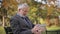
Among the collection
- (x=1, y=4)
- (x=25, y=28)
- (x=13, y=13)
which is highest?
(x=1, y=4)

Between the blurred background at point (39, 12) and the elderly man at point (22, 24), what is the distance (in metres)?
0.06

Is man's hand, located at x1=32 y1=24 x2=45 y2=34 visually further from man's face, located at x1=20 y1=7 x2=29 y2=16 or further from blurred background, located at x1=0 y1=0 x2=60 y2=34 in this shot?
man's face, located at x1=20 y1=7 x2=29 y2=16

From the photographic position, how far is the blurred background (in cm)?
219

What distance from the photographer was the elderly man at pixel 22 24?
84.4 inches

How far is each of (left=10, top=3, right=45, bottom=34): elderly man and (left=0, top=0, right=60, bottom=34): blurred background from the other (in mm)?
61

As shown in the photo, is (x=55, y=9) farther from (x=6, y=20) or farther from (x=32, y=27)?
(x=6, y=20)

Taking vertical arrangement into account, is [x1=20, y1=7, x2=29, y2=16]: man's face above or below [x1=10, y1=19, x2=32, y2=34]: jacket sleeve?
above

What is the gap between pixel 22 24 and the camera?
2.15 meters

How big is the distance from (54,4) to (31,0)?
0.35m

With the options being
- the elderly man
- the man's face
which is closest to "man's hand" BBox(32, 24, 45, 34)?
the elderly man

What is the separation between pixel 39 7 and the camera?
2207 millimetres

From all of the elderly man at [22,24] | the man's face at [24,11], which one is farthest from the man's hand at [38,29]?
the man's face at [24,11]

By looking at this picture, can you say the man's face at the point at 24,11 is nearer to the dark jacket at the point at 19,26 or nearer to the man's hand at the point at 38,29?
the dark jacket at the point at 19,26

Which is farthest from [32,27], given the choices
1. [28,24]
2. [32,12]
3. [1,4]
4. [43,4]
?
[1,4]
